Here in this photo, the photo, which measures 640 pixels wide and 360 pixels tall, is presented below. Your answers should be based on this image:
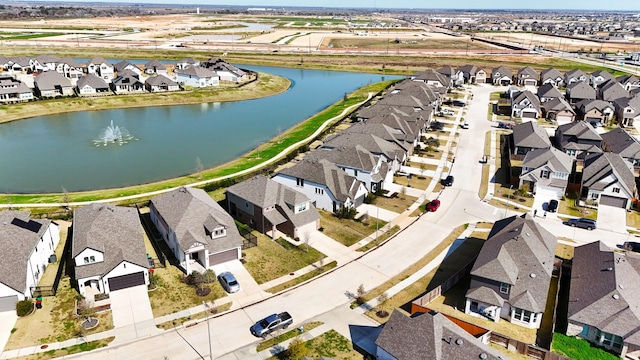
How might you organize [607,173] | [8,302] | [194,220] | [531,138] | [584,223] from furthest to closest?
→ [531,138], [607,173], [584,223], [194,220], [8,302]

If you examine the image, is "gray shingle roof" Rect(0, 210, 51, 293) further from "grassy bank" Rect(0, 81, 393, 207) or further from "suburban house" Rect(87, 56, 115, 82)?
"suburban house" Rect(87, 56, 115, 82)

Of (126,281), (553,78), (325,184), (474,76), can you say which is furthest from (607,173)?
(474,76)

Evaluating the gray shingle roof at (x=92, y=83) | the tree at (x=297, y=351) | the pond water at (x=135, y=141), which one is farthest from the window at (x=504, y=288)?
the gray shingle roof at (x=92, y=83)

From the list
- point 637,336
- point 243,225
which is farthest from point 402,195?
point 637,336

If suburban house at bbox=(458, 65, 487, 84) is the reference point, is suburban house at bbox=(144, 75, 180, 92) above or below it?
below

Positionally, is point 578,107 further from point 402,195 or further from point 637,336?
point 637,336

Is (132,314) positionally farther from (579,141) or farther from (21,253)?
(579,141)

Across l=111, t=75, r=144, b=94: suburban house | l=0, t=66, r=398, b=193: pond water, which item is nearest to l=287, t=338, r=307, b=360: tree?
l=0, t=66, r=398, b=193: pond water
